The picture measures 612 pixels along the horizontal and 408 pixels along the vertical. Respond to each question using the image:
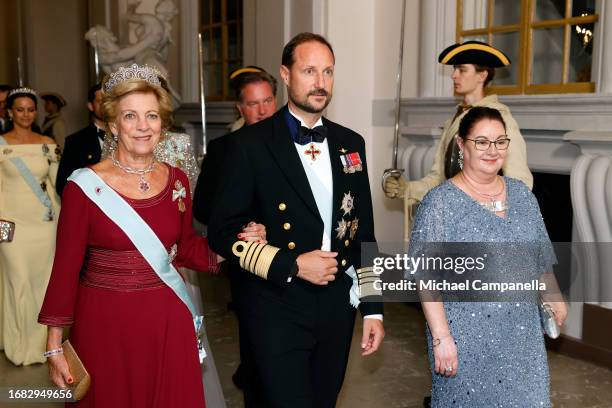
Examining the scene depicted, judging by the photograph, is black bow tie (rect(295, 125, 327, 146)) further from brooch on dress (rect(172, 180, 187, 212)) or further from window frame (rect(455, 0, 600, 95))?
window frame (rect(455, 0, 600, 95))

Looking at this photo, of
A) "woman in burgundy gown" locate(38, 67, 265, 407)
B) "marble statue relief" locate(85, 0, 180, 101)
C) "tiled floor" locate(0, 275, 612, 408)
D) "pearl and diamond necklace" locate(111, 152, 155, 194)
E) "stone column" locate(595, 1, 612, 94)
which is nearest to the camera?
"woman in burgundy gown" locate(38, 67, 265, 407)

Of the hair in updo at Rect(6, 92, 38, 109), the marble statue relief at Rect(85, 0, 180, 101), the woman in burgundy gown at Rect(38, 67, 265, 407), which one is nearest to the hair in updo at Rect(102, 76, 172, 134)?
the woman in burgundy gown at Rect(38, 67, 265, 407)

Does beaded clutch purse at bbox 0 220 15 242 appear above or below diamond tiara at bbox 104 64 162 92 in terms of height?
below

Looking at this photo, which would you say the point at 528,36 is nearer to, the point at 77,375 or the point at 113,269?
the point at 113,269

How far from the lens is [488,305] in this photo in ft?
9.51

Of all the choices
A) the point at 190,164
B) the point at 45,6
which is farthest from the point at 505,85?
the point at 45,6

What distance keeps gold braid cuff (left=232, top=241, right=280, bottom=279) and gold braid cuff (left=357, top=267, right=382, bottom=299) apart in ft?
1.21

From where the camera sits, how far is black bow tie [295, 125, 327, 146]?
9.21 ft

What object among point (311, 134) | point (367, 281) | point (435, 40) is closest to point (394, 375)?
point (367, 281)

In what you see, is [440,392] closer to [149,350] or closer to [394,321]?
[149,350]

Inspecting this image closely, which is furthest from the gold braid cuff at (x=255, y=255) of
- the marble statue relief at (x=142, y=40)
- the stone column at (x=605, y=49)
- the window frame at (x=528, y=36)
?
the marble statue relief at (x=142, y=40)

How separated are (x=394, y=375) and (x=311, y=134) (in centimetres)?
239

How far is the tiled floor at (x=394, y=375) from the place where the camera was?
4383 mm

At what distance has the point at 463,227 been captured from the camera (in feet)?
9.50
